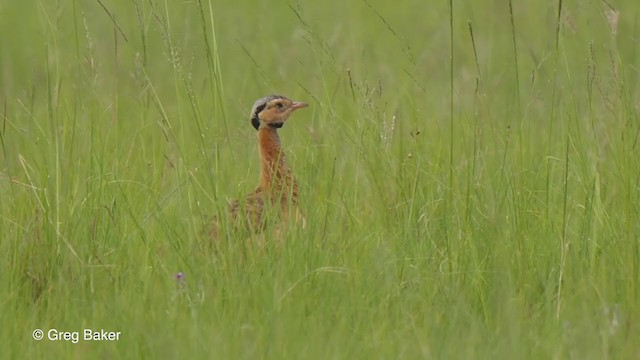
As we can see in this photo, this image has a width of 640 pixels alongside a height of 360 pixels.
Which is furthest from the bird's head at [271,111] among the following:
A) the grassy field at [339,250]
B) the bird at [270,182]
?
the grassy field at [339,250]

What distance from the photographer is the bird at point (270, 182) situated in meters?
5.88

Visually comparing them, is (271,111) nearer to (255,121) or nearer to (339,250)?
(255,121)

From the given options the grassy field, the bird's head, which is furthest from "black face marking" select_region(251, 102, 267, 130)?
the grassy field

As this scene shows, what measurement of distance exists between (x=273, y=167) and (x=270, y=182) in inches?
7.6

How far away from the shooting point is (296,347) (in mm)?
4758

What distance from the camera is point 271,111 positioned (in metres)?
6.84

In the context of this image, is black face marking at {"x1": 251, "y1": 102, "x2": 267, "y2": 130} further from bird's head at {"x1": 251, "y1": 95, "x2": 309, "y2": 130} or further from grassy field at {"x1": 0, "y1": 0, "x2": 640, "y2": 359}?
grassy field at {"x1": 0, "y1": 0, "x2": 640, "y2": 359}

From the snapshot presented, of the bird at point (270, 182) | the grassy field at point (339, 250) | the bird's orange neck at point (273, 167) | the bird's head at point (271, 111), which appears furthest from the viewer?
the bird's head at point (271, 111)

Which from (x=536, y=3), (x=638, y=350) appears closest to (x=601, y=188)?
(x=638, y=350)

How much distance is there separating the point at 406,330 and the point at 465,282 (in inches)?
20.3

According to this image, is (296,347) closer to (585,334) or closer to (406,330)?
(406,330)

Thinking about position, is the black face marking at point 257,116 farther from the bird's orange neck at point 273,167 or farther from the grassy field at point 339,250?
the grassy field at point 339,250

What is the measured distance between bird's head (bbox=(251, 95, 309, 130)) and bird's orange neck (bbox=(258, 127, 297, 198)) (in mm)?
37

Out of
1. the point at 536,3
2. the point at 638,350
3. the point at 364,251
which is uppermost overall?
the point at 536,3
